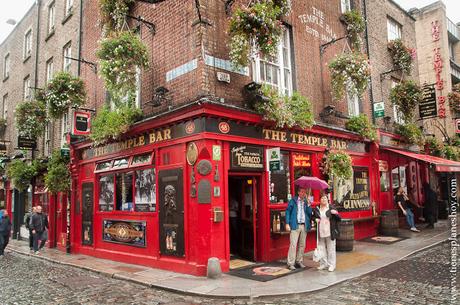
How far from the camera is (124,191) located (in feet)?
38.8

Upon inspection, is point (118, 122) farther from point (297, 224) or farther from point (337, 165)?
point (337, 165)

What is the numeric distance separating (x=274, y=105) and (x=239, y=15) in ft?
7.97

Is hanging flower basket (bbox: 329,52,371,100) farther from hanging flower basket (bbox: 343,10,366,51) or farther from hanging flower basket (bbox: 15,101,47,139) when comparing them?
hanging flower basket (bbox: 15,101,47,139)

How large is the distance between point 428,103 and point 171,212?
13.0 m

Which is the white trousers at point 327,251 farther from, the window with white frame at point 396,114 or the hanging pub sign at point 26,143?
the hanging pub sign at point 26,143

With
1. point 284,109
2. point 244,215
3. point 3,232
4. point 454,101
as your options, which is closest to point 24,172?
point 3,232

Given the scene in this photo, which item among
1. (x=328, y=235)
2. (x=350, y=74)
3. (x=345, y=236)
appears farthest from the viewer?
(x=350, y=74)

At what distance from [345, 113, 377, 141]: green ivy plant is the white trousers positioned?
5.82 m

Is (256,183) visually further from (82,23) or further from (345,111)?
(82,23)

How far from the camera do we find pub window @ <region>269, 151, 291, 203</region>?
1058cm

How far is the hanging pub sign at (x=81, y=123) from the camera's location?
1237 centimetres

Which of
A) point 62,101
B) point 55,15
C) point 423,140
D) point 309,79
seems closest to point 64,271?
point 62,101

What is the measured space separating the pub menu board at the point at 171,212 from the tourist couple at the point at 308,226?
2.66 m

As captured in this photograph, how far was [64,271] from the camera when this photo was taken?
415 inches
